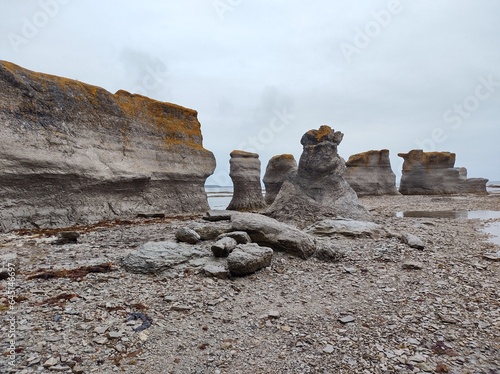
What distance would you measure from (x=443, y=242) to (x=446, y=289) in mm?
4679

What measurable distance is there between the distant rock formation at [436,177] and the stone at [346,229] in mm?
40740

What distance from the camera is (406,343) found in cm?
415

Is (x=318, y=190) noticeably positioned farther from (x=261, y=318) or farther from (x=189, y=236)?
(x=261, y=318)

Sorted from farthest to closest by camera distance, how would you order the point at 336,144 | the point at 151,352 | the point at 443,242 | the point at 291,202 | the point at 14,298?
the point at 336,144 → the point at 291,202 → the point at 443,242 → the point at 14,298 → the point at 151,352

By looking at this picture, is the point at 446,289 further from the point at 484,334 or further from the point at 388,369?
the point at 388,369

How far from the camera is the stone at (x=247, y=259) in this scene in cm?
636

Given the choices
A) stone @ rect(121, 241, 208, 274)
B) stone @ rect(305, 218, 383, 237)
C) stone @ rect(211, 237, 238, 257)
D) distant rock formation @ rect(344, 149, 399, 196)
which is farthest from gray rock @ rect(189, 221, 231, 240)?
distant rock formation @ rect(344, 149, 399, 196)

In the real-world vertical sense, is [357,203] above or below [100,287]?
above

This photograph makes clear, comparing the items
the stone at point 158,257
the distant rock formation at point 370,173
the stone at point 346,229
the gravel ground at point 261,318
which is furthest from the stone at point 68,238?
the distant rock formation at point 370,173

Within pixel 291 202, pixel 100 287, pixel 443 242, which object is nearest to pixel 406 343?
pixel 100 287

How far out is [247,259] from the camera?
646cm

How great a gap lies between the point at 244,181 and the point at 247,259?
72.8 ft

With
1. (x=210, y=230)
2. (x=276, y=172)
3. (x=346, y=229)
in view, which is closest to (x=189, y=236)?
(x=210, y=230)

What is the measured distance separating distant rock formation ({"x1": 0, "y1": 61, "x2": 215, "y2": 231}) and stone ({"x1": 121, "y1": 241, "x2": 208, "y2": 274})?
6767 millimetres
